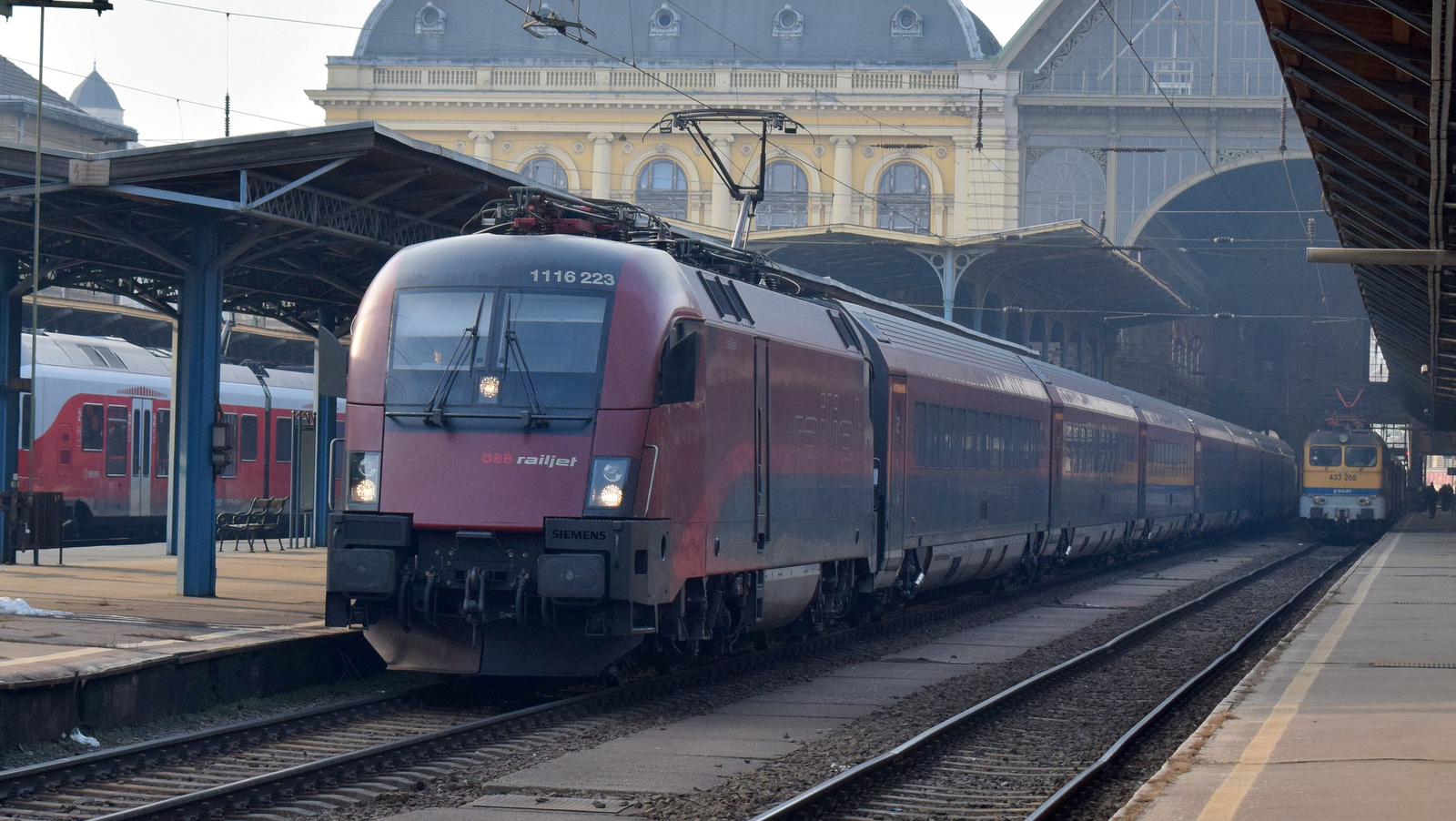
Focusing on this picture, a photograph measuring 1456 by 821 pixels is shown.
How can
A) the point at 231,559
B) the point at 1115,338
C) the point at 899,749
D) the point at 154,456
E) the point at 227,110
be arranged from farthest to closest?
the point at 1115,338, the point at 227,110, the point at 154,456, the point at 231,559, the point at 899,749

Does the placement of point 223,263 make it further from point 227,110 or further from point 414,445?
point 227,110

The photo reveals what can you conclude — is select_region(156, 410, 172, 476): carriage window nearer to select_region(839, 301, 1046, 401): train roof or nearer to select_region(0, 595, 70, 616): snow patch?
select_region(839, 301, 1046, 401): train roof

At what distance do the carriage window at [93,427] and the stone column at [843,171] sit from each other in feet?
120

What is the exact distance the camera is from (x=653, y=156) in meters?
61.7

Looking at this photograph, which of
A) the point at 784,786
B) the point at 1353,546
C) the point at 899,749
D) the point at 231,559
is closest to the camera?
the point at 784,786

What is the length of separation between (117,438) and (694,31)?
40.6 meters

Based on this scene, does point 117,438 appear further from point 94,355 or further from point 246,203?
point 246,203

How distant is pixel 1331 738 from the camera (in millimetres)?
9664

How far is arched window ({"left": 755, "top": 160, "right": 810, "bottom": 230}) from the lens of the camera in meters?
60.9

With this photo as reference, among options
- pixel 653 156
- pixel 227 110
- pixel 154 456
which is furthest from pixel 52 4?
pixel 653 156

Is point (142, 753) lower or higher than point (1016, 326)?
lower

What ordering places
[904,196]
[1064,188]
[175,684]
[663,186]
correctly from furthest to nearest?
[663,186] → [904,196] → [1064,188] → [175,684]

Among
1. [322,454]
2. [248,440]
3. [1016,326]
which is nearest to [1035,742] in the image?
[322,454]

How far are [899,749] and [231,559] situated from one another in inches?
576
